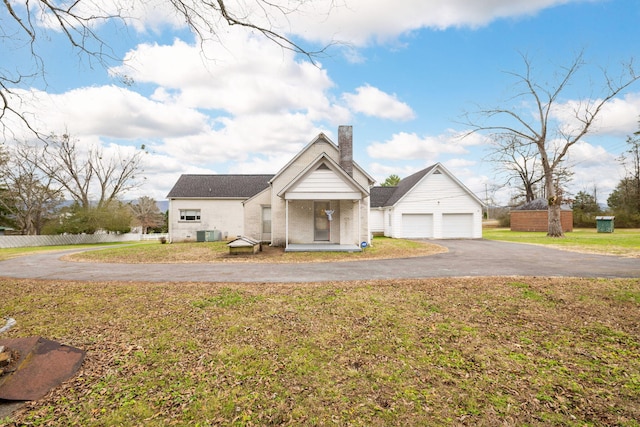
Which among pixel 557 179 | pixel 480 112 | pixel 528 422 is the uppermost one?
pixel 480 112

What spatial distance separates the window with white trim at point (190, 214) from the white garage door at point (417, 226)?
16.8m

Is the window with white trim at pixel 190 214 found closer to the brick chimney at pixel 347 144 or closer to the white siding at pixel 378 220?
the brick chimney at pixel 347 144

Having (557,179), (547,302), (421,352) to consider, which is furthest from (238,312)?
(557,179)

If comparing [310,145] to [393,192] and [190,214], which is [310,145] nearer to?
[190,214]

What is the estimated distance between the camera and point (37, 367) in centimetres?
396

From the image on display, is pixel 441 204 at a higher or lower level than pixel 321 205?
higher

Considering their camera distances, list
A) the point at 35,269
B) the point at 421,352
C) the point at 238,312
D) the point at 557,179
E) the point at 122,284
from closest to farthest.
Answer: the point at 421,352 < the point at 238,312 < the point at 122,284 < the point at 35,269 < the point at 557,179

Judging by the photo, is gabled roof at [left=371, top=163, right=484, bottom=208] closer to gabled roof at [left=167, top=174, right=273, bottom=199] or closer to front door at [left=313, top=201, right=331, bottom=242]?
gabled roof at [left=167, top=174, right=273, bottom=199]

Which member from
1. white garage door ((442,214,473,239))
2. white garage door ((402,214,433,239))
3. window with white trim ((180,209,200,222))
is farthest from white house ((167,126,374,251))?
white garage door ((442,214,473,239))

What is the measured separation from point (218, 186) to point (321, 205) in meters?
12.2

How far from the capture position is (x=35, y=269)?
11602 mm

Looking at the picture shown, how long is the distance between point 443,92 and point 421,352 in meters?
16.1

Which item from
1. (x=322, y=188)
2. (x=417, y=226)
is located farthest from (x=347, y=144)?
(x=417, y=226)

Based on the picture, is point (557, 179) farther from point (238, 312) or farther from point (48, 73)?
point (48, 73)
